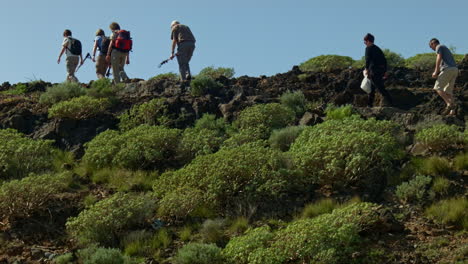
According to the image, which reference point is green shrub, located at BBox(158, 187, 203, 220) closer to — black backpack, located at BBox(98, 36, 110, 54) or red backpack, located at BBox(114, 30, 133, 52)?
red backpack, located at BBox(114, 30, 133, 52)

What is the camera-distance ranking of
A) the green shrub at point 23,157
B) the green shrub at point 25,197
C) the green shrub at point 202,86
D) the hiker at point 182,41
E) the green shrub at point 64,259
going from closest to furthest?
the green shrub at point 64,259, the green shrub at point 25,197, the green shrub at point 23,157, the green shrub at point 202,86, the hiker at point 182,41

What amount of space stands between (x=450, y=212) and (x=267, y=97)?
7.95 meters

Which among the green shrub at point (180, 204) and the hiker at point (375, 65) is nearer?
the green shrub at point (180, 204)

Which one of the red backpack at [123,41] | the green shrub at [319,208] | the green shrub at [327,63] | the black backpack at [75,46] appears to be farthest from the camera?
the green shrub at [327,63]

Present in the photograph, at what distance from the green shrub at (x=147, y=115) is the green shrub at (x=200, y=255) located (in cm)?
654

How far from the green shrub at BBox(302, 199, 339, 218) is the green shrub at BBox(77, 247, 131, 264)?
9.54ft

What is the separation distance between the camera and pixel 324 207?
10.7m

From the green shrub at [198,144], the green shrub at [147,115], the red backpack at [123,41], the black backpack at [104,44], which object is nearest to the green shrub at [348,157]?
the green shrub at [198,144]

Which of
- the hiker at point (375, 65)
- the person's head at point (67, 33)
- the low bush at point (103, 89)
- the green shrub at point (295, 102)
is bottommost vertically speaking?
the green shrub at point (295, 102)

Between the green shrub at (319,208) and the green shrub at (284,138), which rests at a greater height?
the green shrub at (284,138)

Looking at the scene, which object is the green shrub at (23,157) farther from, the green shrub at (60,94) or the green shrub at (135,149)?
the green shrub at (60,94)

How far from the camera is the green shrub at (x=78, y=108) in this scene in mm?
16052

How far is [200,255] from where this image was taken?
9.18 meters

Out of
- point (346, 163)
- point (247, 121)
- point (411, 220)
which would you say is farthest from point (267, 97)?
point (411, 220)
